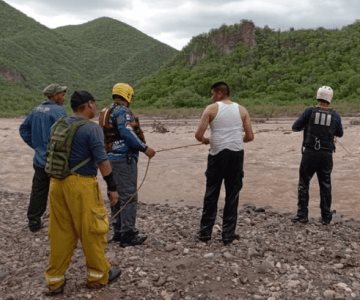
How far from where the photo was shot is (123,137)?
5.29 metres

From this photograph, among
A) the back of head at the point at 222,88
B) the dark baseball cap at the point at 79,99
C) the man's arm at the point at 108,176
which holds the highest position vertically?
the back of head at the point at 222,88

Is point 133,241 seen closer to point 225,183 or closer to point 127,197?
point 127,197

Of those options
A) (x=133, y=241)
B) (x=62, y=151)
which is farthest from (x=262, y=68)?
(x=62, y=151)

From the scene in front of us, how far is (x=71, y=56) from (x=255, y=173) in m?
92.0

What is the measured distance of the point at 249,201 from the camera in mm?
9547

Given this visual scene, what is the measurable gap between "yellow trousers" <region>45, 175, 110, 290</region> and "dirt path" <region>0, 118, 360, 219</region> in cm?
461

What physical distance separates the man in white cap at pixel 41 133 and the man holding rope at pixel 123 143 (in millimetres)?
944

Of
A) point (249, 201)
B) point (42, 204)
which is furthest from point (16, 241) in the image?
point (249, 201)

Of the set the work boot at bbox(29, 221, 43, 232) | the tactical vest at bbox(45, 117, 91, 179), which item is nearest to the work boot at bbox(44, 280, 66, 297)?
the tactical vest at bbox(45, 117, 91, 179)

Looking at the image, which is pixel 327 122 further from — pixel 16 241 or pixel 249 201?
pixel 16 241

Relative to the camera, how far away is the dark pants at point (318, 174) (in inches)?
262

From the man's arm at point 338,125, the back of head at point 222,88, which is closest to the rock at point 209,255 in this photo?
the back of head at point 222,88

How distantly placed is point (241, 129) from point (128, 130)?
4.14 ft

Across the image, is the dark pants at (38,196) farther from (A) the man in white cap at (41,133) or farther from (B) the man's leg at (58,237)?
(B) the man's leg at (58,237)
